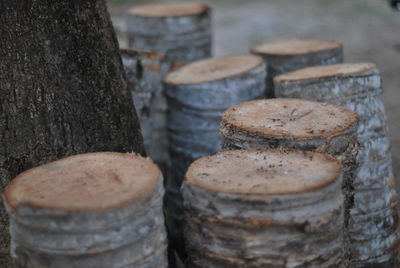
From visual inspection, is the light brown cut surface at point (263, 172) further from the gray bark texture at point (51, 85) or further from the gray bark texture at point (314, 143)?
the gray bark texture at point (51, 85)

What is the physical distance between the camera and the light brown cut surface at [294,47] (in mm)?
3691

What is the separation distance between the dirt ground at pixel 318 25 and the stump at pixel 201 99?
2930mm

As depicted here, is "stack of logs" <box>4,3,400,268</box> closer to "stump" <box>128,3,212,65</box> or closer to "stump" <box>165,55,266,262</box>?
"stump" <box>165,55,266,262</box>

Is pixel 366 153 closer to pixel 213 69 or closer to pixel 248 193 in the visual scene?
pixel 213 69

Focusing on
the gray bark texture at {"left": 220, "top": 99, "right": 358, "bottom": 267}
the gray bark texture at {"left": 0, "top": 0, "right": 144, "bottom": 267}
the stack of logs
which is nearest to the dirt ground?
the stack of logs

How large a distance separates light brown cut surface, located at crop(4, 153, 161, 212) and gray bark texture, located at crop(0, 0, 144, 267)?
40 centimetres

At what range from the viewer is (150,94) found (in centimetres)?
351

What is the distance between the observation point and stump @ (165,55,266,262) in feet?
10.5

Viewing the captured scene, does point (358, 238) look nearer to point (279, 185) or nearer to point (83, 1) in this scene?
point (279, 185)

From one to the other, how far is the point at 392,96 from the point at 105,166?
4504 mm

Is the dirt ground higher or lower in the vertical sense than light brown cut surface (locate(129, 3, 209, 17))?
lower

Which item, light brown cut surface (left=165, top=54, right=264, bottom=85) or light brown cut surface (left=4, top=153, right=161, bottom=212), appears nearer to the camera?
light brown cut surface (left=4, top=153, right=161, bottom=212)

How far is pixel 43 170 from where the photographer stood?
78.2 inches

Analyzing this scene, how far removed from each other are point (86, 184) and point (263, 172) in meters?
0.58
